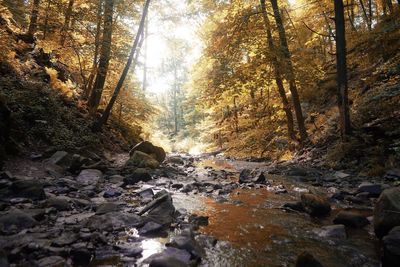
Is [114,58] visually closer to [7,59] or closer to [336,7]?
[7,59]

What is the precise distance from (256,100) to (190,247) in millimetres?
17033

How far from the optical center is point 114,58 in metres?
17.3

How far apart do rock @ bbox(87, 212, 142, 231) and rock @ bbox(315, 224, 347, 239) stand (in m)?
3.15

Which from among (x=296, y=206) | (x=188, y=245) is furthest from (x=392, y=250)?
(x=296, y=206)

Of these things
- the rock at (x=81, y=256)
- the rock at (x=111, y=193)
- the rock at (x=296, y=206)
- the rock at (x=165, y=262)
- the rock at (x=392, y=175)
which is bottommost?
the rock at (x=81, y=256)

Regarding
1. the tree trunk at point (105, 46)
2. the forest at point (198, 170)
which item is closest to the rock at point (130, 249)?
the forest at point (198, 170)

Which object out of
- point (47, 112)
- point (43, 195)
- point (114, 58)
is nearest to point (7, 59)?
point (47, 112)

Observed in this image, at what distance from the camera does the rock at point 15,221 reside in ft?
16.3

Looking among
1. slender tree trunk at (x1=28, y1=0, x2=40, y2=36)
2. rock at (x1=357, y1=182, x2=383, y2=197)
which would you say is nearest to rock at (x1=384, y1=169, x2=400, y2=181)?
rock at (x1=357, y1=182, x2=383, y2=197)

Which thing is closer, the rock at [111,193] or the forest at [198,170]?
the forest at [198,170]

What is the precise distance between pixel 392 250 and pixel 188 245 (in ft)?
8.71

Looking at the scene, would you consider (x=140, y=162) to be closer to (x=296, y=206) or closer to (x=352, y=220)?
(x=296, y=206)

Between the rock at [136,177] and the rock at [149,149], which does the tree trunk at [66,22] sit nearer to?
the rock at [149,149]

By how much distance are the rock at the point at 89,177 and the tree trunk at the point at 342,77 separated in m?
8.81
